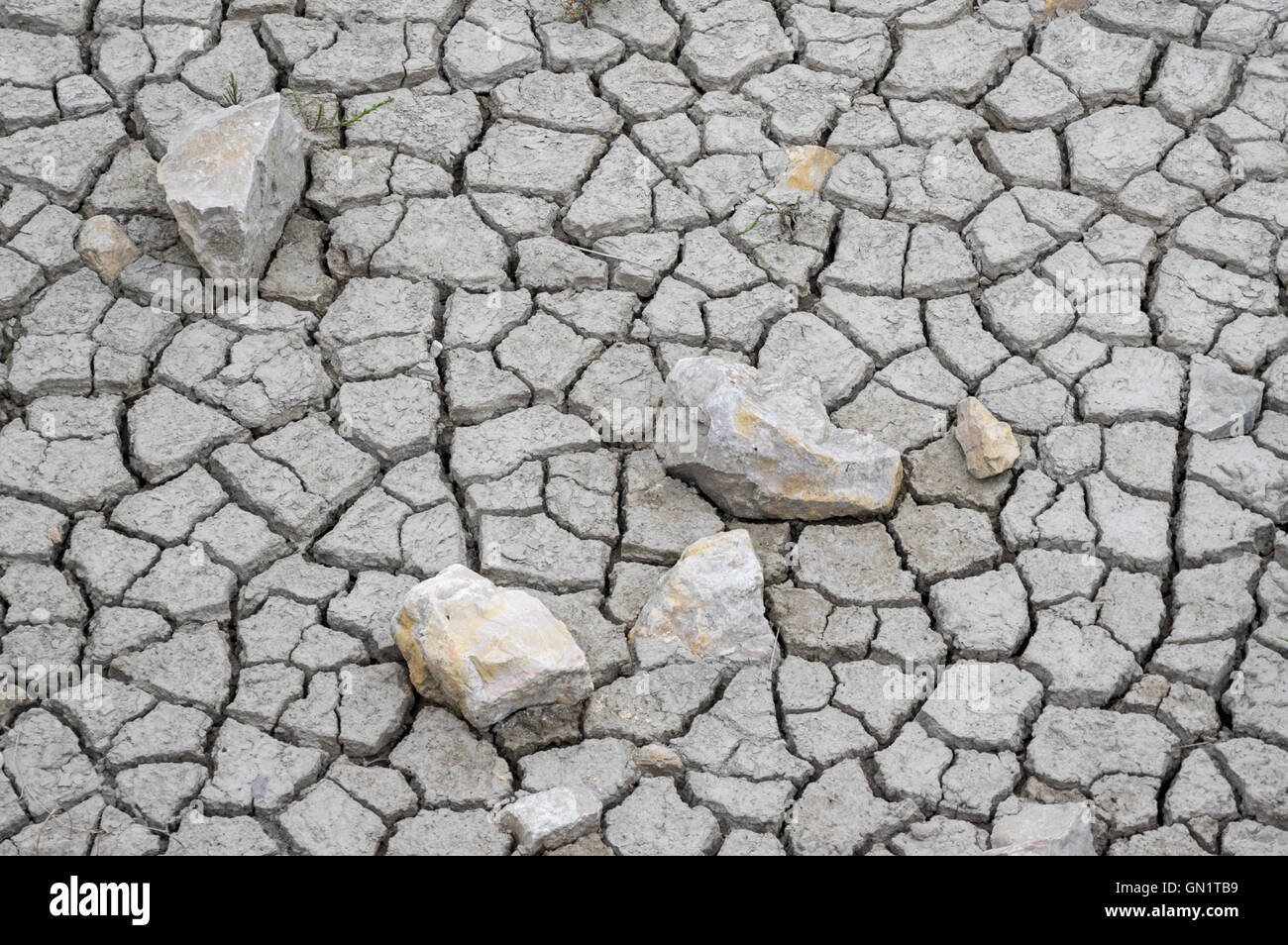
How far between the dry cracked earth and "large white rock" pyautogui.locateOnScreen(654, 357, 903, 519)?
0.30 feet

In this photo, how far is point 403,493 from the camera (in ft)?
11.8

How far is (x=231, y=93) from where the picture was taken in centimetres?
432

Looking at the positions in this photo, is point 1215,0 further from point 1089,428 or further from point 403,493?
point 403,493

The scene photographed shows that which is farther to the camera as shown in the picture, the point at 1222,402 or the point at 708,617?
the point at 1222,402

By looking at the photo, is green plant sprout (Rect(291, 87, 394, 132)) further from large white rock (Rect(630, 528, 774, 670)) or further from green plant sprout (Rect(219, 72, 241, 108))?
large white rock (Rect(630, 528, 774, 670))

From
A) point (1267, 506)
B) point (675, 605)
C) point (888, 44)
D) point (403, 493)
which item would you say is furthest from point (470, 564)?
point (888, 44)

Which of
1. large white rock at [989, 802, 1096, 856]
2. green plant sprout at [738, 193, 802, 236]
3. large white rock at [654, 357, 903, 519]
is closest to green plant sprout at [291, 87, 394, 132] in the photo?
green plant sprout at [738, 193, 802, 236]

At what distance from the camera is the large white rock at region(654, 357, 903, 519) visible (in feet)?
11.4

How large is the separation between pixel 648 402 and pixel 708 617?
2.51 ft

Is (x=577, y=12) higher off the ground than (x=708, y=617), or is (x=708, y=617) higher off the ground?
(x=577, y=12)

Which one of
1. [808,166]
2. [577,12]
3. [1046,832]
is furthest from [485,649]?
[577,12]

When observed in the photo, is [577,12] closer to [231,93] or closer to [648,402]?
[231,93]

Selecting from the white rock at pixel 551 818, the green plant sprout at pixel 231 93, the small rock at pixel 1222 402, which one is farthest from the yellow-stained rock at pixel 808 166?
the white rock at pixel 551 818

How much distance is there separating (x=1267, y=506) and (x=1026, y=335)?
2.65 feet
